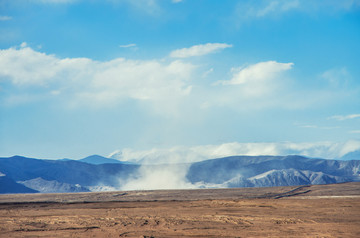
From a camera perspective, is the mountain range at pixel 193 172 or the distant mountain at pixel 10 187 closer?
the distant mountain at pixel 10 187

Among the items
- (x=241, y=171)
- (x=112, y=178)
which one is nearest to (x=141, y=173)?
(x=112, y=178)

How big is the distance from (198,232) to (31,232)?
367 inches

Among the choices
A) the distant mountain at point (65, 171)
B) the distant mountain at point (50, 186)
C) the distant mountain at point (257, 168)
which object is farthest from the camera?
the distant mountain at point (65, 171)

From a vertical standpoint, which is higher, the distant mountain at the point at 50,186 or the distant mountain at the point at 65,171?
the distant mountain at the point at 65,171

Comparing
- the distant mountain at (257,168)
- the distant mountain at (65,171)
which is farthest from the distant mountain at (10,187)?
the distant mountain at (257,168)

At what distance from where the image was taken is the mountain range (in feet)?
369

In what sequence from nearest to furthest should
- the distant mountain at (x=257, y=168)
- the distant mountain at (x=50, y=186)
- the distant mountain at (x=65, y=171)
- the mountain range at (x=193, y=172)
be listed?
the distant mountain at (x=50, y=186) → the mountain range at (x=193, y=172) → the distant mountain at (x=257, y=168) → the distant mountain at (x=65, y=171)

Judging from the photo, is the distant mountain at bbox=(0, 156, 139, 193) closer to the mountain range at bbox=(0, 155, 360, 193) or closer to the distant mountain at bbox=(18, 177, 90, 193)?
the mountain range at bbox=(0, 155, 360, 193)

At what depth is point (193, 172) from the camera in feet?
483

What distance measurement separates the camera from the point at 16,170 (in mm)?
130500

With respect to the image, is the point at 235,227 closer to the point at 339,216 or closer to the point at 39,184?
the point at 339,216

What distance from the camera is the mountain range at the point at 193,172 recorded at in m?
112

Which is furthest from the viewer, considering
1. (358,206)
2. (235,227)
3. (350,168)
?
(350,168)

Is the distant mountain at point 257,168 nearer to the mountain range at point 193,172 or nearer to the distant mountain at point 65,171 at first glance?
the mountain range at point 193,172
